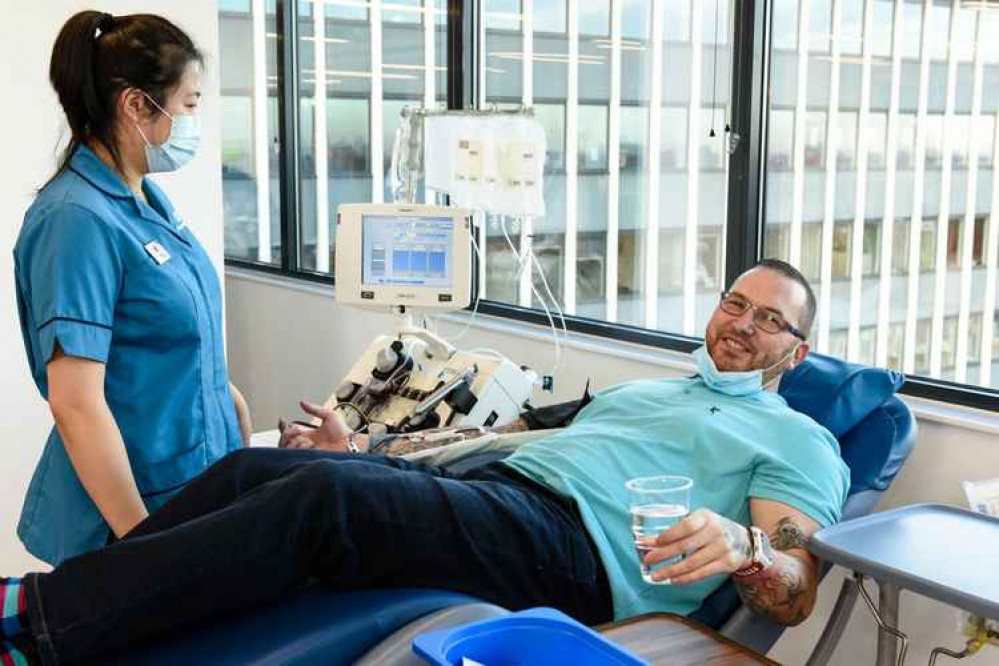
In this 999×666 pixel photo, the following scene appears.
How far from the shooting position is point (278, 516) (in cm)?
173

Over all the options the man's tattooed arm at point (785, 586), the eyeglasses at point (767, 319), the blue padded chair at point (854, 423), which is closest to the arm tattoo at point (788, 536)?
the man's tattooed arm at point (785, 586)

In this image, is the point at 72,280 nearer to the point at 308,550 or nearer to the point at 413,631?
the point at 308,550

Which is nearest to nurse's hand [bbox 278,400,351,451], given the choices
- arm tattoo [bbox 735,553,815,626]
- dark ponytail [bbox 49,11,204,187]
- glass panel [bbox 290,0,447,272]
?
dark ponytail [bbox 49,11,204,187]

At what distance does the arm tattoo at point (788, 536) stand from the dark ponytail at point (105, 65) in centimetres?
135

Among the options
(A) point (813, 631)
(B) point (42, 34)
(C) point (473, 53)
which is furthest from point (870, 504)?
(B) point (42, 34)

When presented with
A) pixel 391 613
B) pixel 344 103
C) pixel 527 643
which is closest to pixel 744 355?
pixel 391 613

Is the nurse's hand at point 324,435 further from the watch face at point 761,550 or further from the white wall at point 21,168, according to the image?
the white wall at point 21,168

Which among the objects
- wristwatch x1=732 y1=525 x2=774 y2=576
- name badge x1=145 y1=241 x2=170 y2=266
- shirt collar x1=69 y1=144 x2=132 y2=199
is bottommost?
wristwatch x1=732 y1=525 x2=774 y2=576

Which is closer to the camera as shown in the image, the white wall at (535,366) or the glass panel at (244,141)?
the white wall at (535,366)

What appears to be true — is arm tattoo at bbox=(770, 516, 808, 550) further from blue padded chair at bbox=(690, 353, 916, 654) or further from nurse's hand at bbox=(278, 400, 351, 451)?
nurse's hand at bbox=(278, 400, 351, 451)

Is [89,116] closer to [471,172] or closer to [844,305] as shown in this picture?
[471,172]

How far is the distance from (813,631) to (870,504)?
539 millimetres

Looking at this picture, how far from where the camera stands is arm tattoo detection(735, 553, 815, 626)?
1824 mm

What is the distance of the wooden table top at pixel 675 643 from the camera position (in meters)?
1.56
